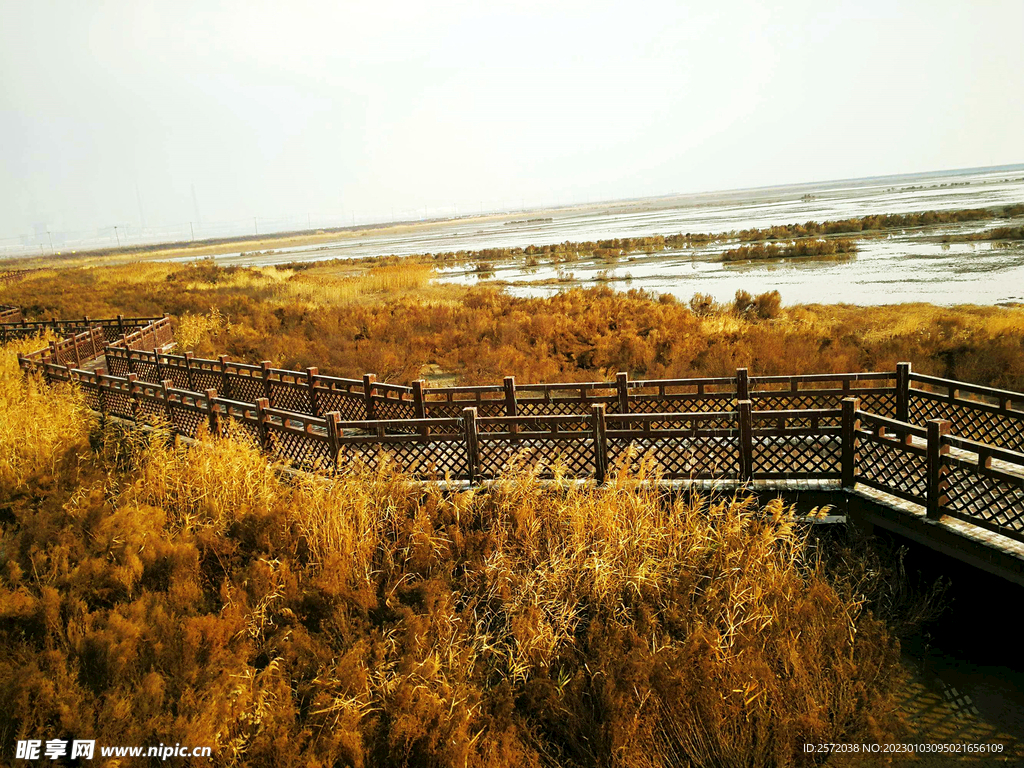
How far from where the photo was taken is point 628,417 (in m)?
7.81


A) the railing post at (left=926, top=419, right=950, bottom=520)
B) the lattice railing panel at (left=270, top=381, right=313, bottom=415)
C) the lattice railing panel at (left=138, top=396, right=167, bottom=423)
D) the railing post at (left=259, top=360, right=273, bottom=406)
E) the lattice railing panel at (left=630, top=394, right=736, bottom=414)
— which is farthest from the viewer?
the railing post at (left=259, top=360, right=273, bottom=406)

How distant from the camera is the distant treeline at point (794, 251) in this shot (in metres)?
42.4

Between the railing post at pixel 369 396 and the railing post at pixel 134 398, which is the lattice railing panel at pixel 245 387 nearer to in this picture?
the railing post at pixel 134 398

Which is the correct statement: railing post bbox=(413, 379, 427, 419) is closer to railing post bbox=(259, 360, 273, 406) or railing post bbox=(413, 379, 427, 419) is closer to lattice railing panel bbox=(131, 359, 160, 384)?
railing post bbox=(259, 360, 273, 406)

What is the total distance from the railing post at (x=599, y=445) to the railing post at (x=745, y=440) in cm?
149

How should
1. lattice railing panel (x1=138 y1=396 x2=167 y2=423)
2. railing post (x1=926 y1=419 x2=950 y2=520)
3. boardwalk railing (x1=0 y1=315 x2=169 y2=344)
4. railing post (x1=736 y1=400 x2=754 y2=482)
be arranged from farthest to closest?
boardwalk railing (x1=0 y1=315 x2=169 y2=344)
lattice railing panel (x1=138 y1=396 x2=167 y2=423)
railing post (x1=736 y1=400 x2=754 y2=482)
railing post (x1=926 y1=419 x2=950 y2=520)

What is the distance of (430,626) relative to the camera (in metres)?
6.12

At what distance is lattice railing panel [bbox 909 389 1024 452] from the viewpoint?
28.0 ft

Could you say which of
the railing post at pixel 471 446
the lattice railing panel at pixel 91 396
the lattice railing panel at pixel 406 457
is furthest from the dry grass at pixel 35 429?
the railing post at pixel 471 446

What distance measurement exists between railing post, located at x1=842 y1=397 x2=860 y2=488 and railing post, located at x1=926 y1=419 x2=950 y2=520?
0.75 meters

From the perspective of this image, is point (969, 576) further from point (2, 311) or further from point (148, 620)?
point (2, 311)

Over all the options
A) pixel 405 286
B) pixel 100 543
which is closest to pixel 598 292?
pixel 405 286

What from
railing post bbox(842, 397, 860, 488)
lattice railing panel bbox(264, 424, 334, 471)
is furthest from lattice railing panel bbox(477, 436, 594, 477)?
railing post bbox(842, 397, 860, 488)

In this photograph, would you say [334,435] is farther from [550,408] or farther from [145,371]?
[145,371]
